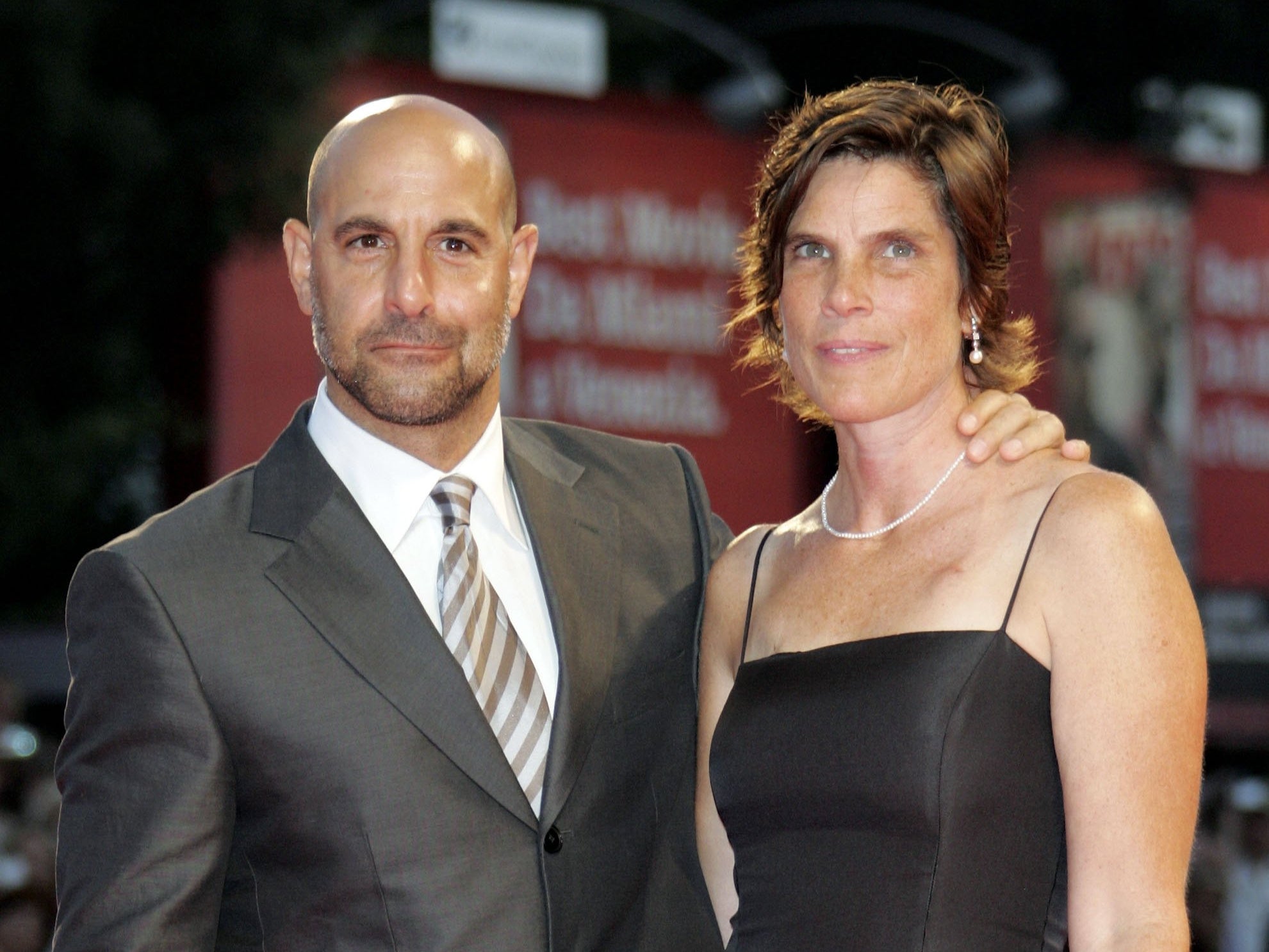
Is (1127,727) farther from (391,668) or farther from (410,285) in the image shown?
(410,285)

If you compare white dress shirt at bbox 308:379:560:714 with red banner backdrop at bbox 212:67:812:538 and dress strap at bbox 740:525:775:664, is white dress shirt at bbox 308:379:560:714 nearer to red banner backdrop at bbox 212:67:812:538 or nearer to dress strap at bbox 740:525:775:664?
dress strap at bbox 740:525:775:664

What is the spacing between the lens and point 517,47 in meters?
10.1

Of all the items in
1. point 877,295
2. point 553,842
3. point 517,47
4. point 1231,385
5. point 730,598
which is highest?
→ point 517,47

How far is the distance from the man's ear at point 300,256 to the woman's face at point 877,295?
32.9 inches

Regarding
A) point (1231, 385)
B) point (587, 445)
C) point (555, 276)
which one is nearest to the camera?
point (587, 445)

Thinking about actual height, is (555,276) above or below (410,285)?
below

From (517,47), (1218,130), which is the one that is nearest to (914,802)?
(517,47)

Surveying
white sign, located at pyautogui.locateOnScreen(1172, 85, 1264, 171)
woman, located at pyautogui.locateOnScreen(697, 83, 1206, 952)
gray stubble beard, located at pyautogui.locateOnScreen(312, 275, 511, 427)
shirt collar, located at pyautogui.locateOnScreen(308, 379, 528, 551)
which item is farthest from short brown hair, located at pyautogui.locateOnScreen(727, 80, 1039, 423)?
white sign, located at pyautogui.locateOnScreen(1172, 85, 1264, 171)

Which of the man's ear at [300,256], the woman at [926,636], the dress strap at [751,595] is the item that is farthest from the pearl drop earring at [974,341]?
the man's ear at [300,256]

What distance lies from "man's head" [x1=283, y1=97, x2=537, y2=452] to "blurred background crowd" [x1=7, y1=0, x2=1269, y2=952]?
174 inches

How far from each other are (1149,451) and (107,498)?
6475mm

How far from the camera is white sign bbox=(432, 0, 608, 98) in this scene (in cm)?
981

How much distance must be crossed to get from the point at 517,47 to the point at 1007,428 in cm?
737

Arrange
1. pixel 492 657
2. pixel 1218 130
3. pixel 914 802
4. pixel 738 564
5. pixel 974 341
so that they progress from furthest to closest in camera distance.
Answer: pixel 1218 130
pixel 738 564
pixel 974 341
pixel 492 657
pixel 914 802
